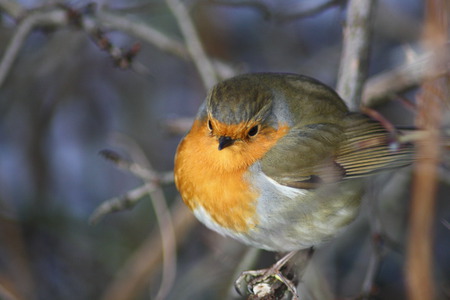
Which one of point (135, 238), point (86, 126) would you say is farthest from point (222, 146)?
point (86, 126)

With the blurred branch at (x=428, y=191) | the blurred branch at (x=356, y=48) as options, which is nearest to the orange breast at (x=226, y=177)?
the blurred branch at (x=356, y=48)

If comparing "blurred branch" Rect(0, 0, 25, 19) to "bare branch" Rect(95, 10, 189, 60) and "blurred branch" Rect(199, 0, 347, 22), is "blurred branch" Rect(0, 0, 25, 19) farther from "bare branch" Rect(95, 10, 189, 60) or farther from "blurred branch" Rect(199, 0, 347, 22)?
"blurred branch" Rect(199, 0, 347, 22)

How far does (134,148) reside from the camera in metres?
3.88

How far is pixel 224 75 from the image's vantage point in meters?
3.79

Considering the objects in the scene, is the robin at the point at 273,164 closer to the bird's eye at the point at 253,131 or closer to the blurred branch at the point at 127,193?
the bird's eye at the point at 253,131

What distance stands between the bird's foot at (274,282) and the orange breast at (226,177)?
0.27 meters

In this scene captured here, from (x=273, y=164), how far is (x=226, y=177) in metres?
0.23

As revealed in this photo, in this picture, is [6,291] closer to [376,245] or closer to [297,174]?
[297,174]

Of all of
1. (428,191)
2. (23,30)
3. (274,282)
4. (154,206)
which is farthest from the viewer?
(154,206)

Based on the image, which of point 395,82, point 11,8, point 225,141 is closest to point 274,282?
point 225,141

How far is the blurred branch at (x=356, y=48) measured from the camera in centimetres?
305

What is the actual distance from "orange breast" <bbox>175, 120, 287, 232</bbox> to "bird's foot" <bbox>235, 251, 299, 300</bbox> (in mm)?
267

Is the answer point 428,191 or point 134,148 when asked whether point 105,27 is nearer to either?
point 134,148

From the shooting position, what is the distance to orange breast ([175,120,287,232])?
2613 mm
